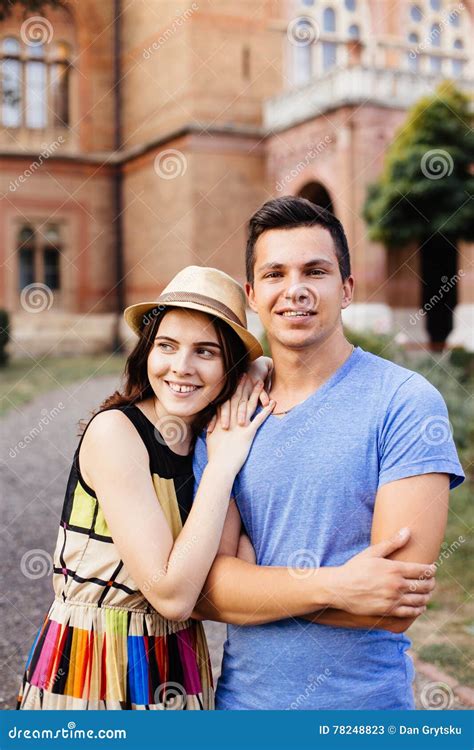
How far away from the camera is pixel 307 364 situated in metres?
1.98

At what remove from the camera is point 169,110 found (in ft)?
63.8

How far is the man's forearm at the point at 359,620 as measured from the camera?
5.91 feet

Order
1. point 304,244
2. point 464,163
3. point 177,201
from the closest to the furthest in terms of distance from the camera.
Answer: point 304,244 < point 464,163 < point 177,201

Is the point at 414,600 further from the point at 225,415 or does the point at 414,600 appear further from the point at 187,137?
the point at 187,137

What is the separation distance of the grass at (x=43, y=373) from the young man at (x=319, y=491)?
31.4ft

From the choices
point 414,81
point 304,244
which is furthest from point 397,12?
point 304,244

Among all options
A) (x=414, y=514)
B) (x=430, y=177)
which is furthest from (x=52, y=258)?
(x=414, y=514)

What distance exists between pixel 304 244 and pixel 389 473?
0.58 metres

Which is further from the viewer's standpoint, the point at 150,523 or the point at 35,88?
the point at 35,88

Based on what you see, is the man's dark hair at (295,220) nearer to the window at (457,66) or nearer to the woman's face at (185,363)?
the woman's face at (185,363)

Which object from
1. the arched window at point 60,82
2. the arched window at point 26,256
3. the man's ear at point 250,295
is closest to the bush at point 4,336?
the arched window at point 26,256

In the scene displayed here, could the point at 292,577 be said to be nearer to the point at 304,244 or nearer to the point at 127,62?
the point at 304,244

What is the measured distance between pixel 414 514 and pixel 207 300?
72 centimetres

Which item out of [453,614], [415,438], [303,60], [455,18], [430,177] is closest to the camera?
[415,438]
